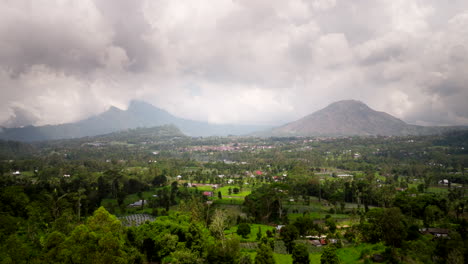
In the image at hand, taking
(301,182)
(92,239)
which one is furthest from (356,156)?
(92,239)

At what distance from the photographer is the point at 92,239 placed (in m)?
22.9

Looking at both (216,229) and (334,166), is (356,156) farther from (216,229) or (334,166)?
(216,229)

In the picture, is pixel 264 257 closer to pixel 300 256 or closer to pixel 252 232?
pixel 300 256

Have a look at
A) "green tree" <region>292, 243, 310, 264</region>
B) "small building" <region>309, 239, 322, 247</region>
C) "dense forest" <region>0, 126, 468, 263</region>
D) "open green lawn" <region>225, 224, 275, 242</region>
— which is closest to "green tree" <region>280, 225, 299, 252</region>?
"dense forest" <region>0, 126, 468, 263</region>

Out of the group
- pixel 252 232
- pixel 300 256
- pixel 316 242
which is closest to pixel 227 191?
pixel 252 232

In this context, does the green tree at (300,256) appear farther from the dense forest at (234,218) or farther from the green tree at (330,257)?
the green tree at (330,257)

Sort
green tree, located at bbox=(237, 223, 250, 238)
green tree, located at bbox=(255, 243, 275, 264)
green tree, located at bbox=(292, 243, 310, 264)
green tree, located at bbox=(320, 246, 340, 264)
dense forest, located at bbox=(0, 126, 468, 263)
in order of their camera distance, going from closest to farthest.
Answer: green tree, located at bbox=(320, 246, 340, 264) < green tree, located at bbox=(255, 243, 275, 264) < dense forest, located at bbox=(0, 126, 468, 263) < green tree, located at bbox=(292, 243, 310, 264) < green tree, located at bbox=(237, 223, 250, 238)

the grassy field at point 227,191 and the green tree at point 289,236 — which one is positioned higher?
the green tree at point 289,236

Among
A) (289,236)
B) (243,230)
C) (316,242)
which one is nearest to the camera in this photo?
(289,236)

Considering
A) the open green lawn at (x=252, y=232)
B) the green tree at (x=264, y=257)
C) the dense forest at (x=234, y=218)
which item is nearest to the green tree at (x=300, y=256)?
the dense forest at (x=234, y=218)

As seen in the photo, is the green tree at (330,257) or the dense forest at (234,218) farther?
the dense forest at (234,218)

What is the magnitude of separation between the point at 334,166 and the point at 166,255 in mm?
102472

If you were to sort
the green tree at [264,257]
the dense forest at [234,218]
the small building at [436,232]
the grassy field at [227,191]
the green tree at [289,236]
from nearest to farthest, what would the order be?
1. the green tree at [264,257]
2. the dense forest at [234,218]
3. the green tree at [289,236]
4. the small building at [436,232]
5. the grassy field at [227,191]

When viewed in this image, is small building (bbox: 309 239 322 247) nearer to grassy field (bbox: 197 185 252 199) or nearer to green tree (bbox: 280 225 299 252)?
green tree (bbox: 280 225 299 252)
